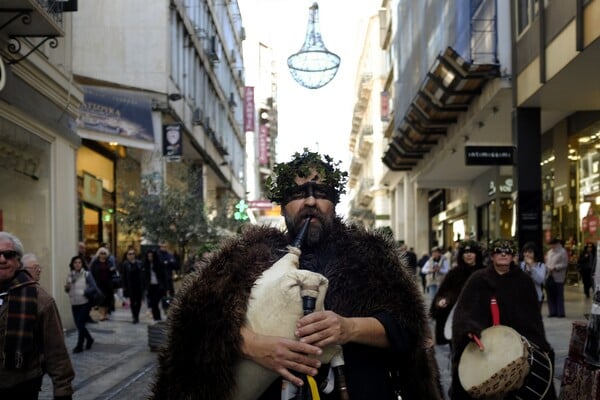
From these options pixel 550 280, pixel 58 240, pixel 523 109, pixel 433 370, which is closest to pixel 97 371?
pixel 58 240

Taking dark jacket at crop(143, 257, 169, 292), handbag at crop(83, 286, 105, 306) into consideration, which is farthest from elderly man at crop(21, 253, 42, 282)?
dark jacket at crop(143, 257, 169, 292)

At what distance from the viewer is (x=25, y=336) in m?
4.30

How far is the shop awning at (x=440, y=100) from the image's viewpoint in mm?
18875

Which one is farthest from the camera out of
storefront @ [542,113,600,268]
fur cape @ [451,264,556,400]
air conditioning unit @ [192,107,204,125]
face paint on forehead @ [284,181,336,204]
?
air conditioning unit @ [192,107,204,125]

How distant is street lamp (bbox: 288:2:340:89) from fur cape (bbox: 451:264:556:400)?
13.1 m

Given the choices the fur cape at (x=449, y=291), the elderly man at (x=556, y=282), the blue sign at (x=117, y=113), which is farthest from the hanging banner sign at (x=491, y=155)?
the blue sign at (x=117, y=113)

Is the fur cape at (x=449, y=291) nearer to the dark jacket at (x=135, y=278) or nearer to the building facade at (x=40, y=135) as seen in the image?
the building facade at (x=40, y=135)

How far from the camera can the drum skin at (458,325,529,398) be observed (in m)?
5.47

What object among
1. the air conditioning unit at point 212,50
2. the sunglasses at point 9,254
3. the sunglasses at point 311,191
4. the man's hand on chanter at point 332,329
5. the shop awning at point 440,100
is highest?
the air conditioning unit at point 212,50

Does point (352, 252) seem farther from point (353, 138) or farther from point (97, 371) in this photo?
point (353, 138)

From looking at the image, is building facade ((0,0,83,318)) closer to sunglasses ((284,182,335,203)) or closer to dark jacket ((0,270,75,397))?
dark jacket ((0,270,75,397))

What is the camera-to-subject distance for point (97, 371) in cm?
1033

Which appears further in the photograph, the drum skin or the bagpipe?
the drum skin

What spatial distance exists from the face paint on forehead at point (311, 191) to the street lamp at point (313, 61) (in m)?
16.3
